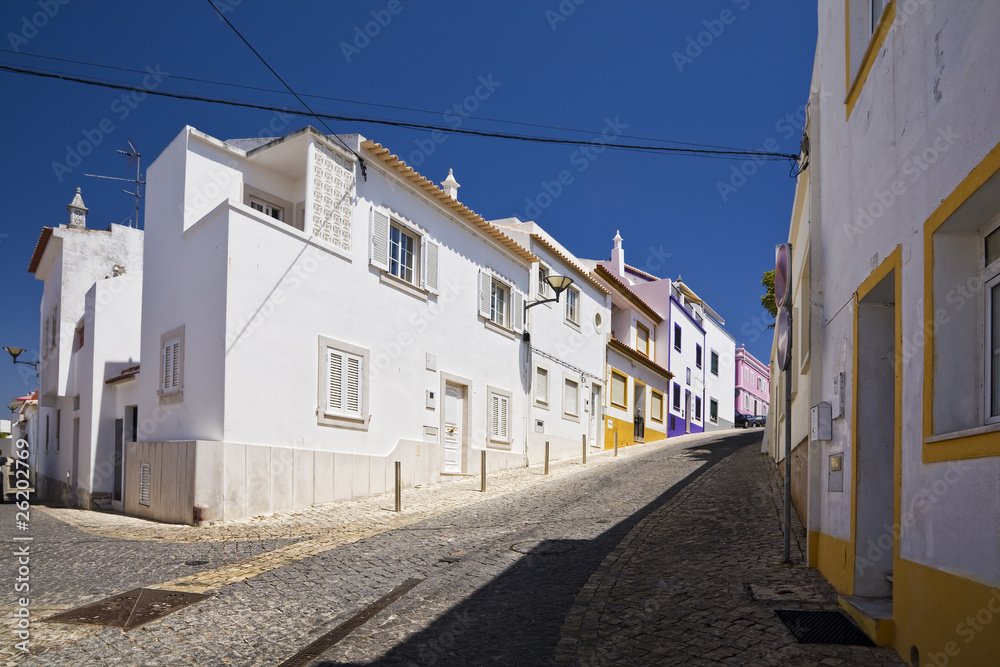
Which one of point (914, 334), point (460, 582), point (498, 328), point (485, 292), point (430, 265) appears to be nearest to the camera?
point (914, 334)

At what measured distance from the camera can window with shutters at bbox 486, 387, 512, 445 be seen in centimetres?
1908

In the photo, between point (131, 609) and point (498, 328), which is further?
point (498, 328)

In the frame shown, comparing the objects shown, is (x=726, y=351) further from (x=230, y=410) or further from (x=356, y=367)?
(x=230, y=410)

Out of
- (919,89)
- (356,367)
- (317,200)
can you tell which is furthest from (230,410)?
A: (919,89)

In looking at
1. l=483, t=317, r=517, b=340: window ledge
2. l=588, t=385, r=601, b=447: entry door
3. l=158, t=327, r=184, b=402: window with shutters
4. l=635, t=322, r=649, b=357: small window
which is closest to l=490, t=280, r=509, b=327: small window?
l=483, t=317, r=517, b=340: window ledge

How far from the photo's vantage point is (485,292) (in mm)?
19297

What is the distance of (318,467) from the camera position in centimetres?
1322

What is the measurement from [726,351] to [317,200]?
39.6 meters

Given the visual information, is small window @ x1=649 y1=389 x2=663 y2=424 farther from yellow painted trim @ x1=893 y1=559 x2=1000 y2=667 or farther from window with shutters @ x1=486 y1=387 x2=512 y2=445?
yellow painted trim @ x1=893 y1=559 x2=1000 y2=667

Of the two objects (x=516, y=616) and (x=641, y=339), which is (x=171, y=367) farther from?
(x=641, y=339)

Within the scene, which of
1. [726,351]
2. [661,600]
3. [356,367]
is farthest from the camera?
[726,351]

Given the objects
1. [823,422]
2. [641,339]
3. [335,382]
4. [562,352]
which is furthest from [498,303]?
[641,339]

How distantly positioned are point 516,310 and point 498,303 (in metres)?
0.72

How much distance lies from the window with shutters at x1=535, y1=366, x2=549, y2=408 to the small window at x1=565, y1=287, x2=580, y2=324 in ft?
9.16
